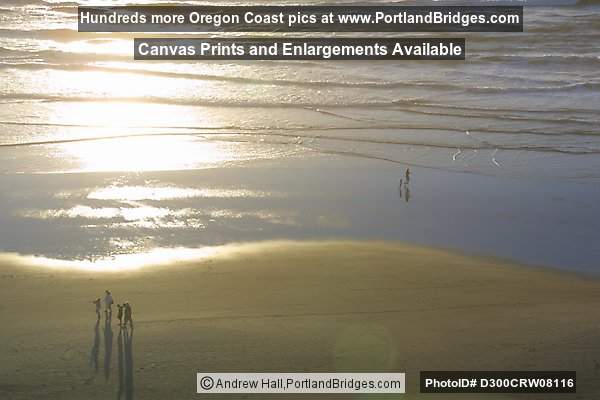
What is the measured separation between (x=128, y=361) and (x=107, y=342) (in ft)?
1.49

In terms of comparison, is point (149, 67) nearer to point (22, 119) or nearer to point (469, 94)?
point (22, 119)

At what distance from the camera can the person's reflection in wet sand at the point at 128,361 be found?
852 cm

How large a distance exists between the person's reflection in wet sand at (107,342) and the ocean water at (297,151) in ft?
7.84

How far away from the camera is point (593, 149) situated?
58.2ft

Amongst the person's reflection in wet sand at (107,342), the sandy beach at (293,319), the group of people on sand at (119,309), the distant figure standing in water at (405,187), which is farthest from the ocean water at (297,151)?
the person's reflection in wet sand at (107,342)

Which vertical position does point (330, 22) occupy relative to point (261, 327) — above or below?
above

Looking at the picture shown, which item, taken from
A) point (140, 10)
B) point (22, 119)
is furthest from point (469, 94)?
point (140, 10)

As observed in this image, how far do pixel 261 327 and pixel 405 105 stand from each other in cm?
1211

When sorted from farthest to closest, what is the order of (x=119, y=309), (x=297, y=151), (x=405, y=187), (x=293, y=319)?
(x=297, y=151), (x=405, y=187), (x=293, y=319), (x=119, y=309)

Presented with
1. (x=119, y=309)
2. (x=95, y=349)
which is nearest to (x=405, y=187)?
(x=119, y=309)

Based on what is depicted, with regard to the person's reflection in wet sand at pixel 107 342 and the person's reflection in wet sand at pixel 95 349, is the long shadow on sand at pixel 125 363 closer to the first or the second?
the person's reflection in wet sand at pixel 107 342

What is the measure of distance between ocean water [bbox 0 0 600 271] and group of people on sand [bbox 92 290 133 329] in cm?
203

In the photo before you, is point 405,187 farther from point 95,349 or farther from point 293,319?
point 95,349

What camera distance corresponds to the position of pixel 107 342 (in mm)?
9352
